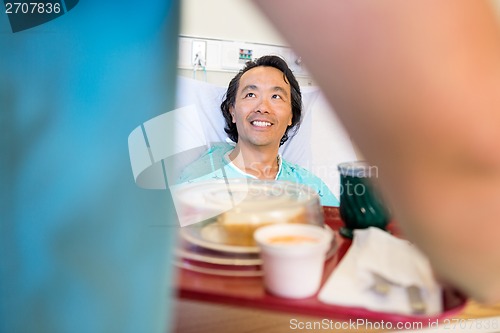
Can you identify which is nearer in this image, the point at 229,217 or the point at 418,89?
the point at 418,89

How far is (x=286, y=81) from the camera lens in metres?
0.43

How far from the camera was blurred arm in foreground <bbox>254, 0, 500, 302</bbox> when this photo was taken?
22 centimetres

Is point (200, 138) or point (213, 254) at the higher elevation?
point (200, 138)

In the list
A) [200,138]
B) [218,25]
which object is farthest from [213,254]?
[218,25]

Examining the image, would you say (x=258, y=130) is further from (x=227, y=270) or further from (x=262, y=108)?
(x=227, y=270)

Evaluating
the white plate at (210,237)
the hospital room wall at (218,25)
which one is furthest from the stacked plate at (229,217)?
the hospital room wall at (218,25)

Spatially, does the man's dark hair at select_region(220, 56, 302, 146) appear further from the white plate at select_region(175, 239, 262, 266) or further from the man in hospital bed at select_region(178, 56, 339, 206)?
the white plate at select_region(175, 239, 262, 266)

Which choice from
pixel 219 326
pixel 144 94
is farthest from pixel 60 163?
→ pixel 219 326

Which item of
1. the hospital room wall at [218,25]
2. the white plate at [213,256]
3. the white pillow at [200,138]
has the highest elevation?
the hospital room wall at [218,25]

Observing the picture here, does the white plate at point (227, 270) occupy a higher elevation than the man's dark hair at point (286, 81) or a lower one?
lower

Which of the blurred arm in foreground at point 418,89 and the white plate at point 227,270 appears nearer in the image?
the blurred arm in foreground at point 418,89

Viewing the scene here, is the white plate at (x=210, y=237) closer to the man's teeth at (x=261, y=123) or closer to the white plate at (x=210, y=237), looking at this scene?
the white plate at (x=210, y=237)

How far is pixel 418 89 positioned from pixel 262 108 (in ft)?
0.80

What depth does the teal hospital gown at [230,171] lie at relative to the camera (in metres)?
0.42
